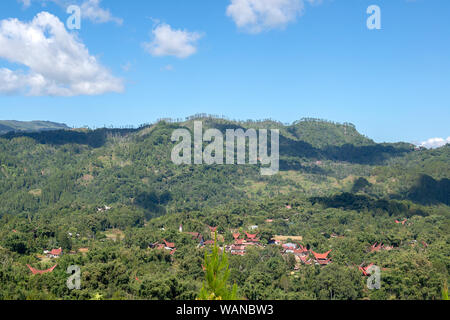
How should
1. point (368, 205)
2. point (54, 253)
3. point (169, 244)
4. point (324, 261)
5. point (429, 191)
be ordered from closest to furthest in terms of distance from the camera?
point (324, 261), point (54, 253), point (169, 244), point (368, 205), point (429, 191)

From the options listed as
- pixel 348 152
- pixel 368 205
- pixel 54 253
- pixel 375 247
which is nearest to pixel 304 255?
pixel 375 247

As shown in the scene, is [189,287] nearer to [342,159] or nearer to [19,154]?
[19,154]

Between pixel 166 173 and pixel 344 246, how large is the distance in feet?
297

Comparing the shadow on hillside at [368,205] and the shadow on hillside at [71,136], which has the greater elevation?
the shadow on hillside at [71,136]

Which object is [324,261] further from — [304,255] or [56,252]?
[56,252]

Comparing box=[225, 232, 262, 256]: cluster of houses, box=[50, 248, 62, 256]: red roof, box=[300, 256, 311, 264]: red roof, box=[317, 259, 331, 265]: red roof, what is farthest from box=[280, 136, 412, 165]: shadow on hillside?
box=[50, 248, 62, 256]: red roof

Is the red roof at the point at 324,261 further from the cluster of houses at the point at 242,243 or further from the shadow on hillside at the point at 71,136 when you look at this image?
the shadow on hillside at the point at 71,136

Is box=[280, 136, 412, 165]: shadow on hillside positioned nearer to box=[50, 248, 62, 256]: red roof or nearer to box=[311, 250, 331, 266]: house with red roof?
box=[311, 250, 331, 266]: house with red roof

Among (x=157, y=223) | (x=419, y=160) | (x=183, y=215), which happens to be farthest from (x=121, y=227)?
(x=419, y=160)

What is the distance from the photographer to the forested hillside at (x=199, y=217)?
33844 mm

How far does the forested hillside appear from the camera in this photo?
111 feet

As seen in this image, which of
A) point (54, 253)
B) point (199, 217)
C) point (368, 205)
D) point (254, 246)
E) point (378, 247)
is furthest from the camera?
point (368, 205)

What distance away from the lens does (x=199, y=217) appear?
7150cm

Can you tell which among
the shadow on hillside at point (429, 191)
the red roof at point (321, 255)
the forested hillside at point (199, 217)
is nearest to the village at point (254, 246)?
the red roof at point (321, 255)
